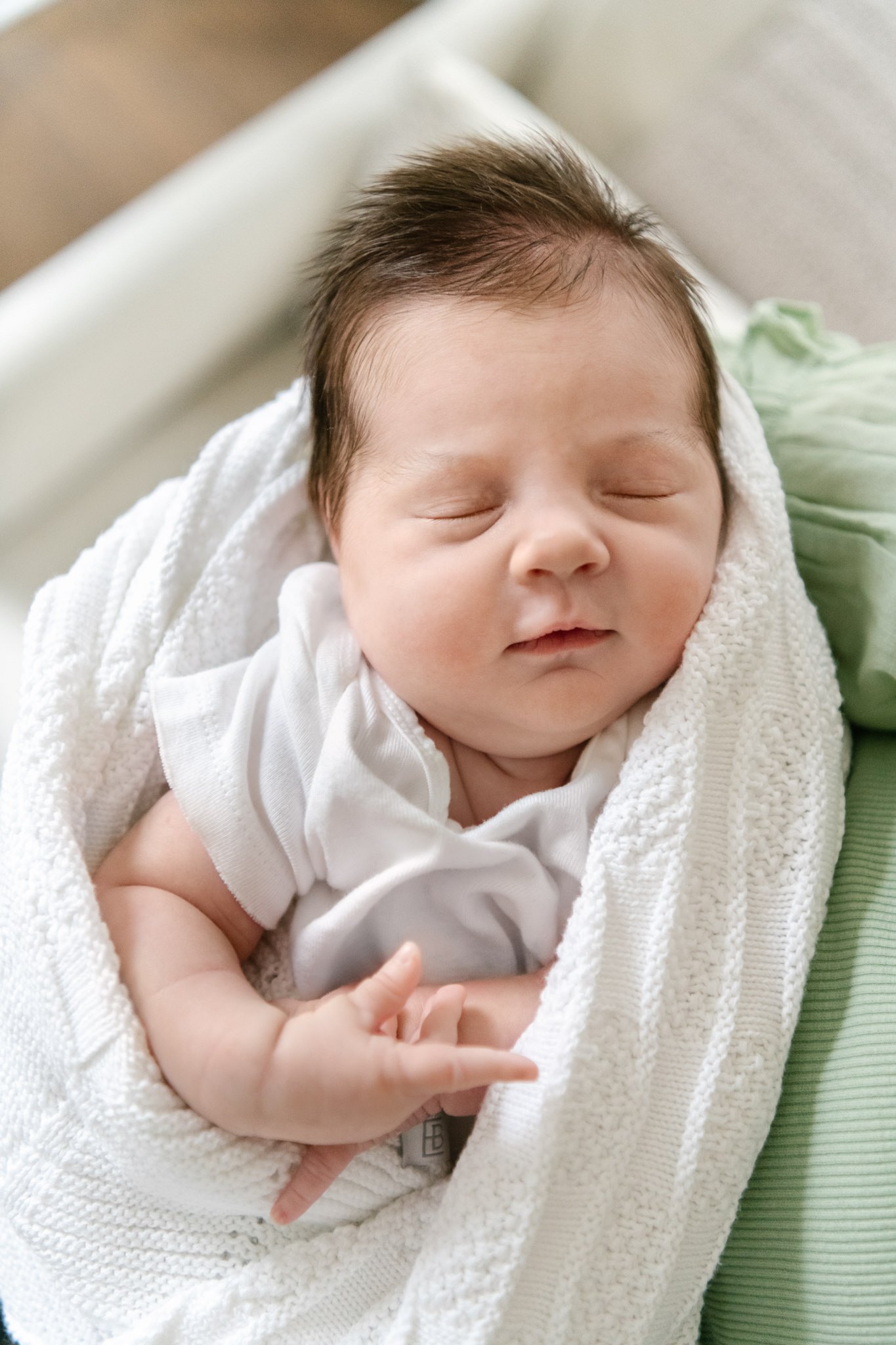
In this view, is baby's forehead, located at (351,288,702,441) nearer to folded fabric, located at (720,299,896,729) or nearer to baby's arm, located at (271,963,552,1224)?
folded fabric, located at (720,299,896,729)

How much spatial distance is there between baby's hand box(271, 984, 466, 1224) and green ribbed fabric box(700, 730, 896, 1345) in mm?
299

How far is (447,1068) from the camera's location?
2.49ft

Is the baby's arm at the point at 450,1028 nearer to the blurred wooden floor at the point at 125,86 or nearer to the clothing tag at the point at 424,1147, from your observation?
the clothing tag at the point at 424,1147

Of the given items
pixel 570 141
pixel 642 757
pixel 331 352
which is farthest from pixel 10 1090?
pixel 570 141

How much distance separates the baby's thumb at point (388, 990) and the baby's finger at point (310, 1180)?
0.43 ft

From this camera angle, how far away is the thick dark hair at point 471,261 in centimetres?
98

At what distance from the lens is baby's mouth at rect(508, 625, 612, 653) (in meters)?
0.93

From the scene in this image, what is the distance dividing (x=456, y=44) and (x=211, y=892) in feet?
3.88

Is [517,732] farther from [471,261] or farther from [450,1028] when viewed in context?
[471,261]

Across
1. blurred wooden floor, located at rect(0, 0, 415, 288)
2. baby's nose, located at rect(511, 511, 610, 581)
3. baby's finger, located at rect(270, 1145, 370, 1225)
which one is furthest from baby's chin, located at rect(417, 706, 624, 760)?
blurred wooden floor, located at rect(0, 0, 415, 288)

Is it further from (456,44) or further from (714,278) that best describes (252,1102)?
(456,44)

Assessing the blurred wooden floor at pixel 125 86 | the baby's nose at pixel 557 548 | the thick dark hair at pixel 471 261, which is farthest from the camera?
the blurred wooden floor at pixel 125 86

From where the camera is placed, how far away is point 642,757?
962 mm

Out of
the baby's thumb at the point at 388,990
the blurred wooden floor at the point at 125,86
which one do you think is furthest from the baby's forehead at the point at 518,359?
the blurred wooden floor at the point at 125,86
